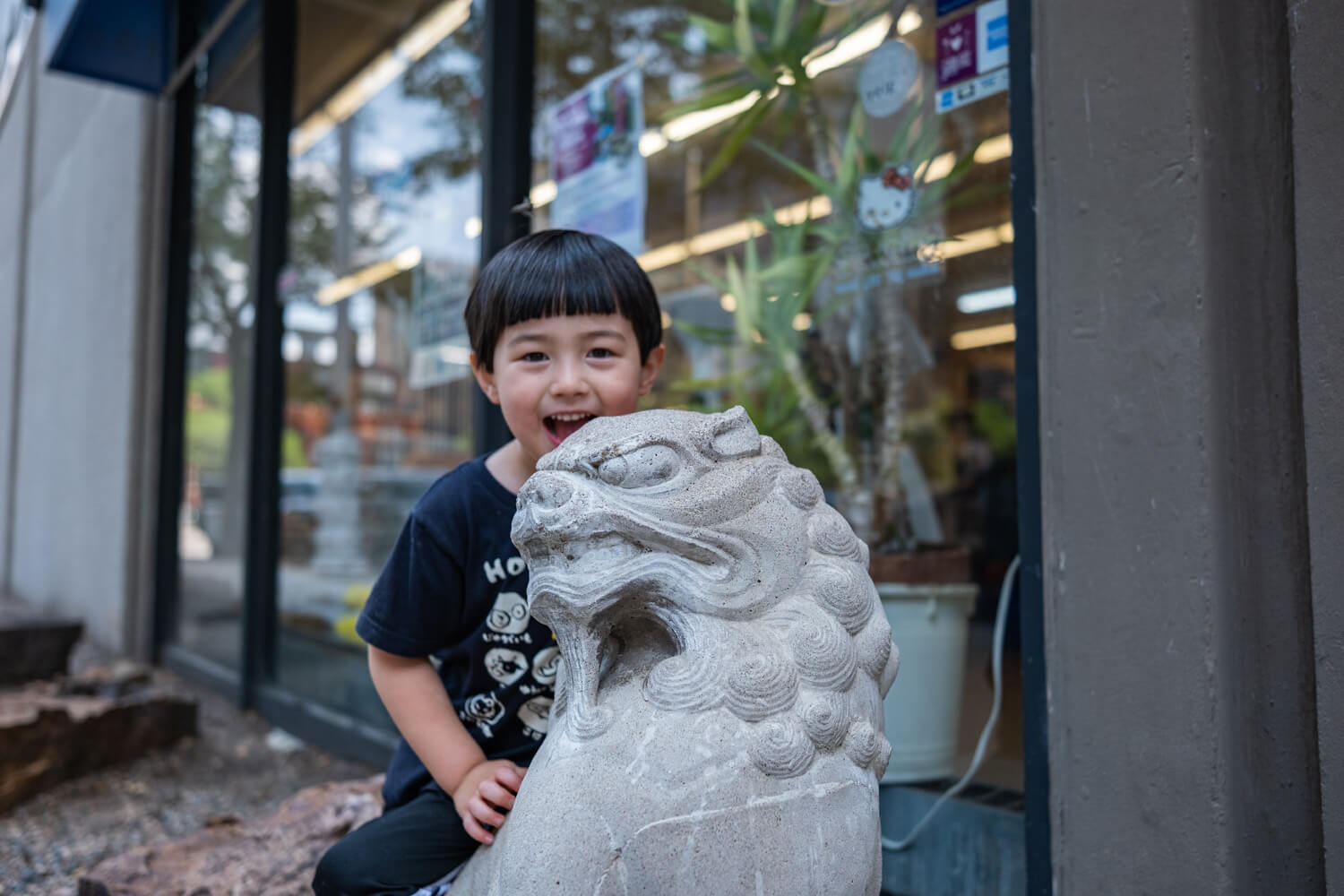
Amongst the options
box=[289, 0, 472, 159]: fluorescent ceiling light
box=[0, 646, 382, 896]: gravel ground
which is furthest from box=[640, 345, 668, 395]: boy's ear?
box=[289, 0, 472, 159]: fluorescent ceiling light

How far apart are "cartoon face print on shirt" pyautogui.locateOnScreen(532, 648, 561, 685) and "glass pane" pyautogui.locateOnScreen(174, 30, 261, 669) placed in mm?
3275

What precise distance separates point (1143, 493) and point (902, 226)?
3.46 feet

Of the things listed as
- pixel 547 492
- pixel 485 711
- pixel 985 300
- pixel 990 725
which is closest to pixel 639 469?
pixel 547 492

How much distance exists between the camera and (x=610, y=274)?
136cm

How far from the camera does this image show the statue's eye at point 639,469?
1065 millimetres

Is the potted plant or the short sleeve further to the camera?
the potted plant

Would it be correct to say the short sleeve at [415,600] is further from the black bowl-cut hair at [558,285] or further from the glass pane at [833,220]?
the glass pane at [833,220]

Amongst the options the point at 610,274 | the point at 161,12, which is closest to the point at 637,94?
the point at 610,274

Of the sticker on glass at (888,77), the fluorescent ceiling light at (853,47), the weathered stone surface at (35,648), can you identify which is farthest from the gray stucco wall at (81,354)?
the sticker on glass at (888,77)

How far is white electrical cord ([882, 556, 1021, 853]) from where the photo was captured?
203 centimetres

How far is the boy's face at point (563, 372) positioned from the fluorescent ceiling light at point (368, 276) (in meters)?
2.53

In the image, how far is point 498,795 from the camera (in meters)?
1.21

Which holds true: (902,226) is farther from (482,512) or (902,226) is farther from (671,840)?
(671,840)

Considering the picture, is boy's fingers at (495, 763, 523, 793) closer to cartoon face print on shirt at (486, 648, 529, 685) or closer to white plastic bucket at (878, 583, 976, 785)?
cartoon face print on shirt at (486, 648, 529, 685)
